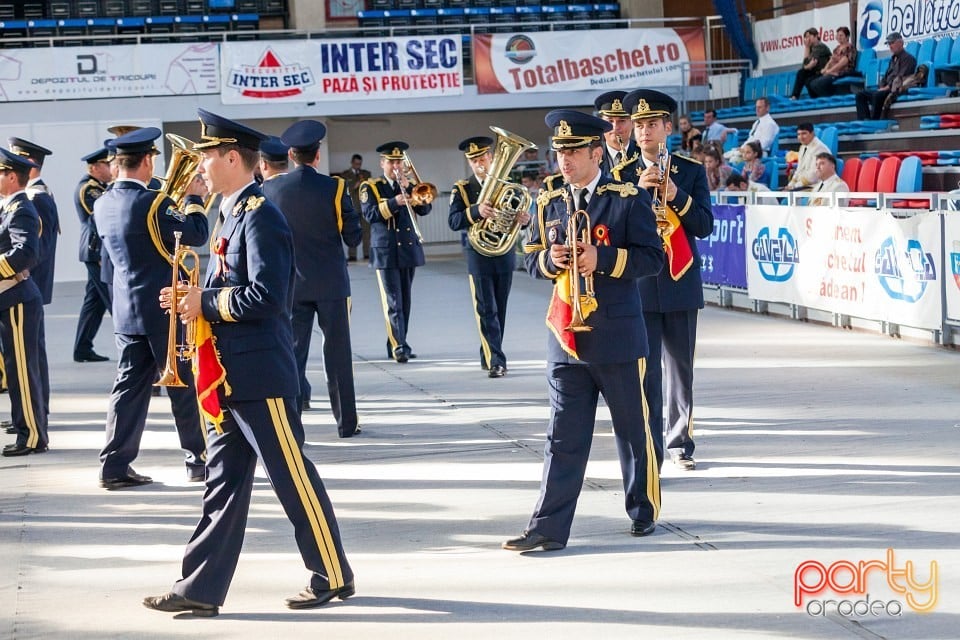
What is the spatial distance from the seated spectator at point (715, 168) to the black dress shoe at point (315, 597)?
12.7 meters

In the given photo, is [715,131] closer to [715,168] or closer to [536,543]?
[715,168]

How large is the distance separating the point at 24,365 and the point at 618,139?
4.32 meters

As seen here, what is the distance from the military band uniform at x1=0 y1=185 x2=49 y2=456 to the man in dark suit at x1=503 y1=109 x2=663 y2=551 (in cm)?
399

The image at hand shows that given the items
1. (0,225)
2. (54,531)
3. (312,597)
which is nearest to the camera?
(312,597)

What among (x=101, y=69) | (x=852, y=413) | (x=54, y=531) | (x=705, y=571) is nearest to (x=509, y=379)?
(x=852, y=413)

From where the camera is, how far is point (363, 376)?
1220 centimetres

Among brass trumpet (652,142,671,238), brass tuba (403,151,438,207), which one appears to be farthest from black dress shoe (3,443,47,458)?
brass trumpet (652,142,671,238)

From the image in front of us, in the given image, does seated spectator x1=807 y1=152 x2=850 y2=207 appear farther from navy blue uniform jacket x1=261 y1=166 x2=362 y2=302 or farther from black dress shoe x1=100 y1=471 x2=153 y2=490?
black dress shoe x1=100 y1=471 x2=153 y2=490

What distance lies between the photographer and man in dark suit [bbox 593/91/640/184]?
7578 mm

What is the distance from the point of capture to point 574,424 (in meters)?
6.09

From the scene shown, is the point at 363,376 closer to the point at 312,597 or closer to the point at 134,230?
the point at 134,230

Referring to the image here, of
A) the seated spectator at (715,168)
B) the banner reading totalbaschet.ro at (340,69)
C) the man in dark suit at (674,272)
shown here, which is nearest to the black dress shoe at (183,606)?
the man in dark suit at (674,272)

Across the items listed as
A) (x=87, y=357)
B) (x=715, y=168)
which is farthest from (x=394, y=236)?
(x=715, y=168)

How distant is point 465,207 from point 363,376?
5.99 ft
